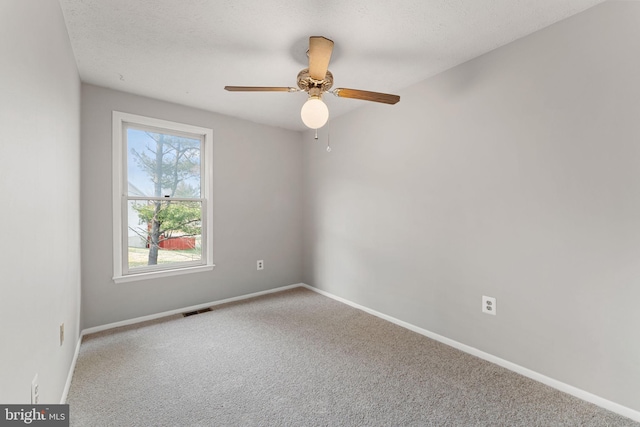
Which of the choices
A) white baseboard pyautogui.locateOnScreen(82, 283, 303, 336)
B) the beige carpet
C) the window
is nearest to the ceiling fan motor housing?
the window

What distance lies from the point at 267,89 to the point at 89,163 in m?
1.99

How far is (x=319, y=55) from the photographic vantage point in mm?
1730

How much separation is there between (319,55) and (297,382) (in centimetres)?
216

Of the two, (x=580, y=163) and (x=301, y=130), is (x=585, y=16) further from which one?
(x=301, y=130)

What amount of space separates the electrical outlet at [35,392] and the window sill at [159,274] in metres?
1.78

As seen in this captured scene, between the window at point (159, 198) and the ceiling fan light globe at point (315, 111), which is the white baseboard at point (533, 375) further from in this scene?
the window at point (159, 198)

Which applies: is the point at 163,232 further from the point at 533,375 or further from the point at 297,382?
the point at 533,375

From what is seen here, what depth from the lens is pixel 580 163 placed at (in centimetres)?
174

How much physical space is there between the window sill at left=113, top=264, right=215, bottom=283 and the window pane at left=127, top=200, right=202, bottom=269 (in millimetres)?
114

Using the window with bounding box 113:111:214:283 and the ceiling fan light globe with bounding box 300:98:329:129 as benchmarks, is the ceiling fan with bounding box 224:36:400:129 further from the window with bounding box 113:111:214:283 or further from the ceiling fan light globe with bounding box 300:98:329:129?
the window with bounding box 113:111:214:283

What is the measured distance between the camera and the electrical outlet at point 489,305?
2.15 meters

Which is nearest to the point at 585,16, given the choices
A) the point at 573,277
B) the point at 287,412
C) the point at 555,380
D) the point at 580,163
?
the point at 580,163

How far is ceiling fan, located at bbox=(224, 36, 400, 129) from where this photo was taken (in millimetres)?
1689

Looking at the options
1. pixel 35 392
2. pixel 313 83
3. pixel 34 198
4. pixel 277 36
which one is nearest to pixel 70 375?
pixel 35 392
